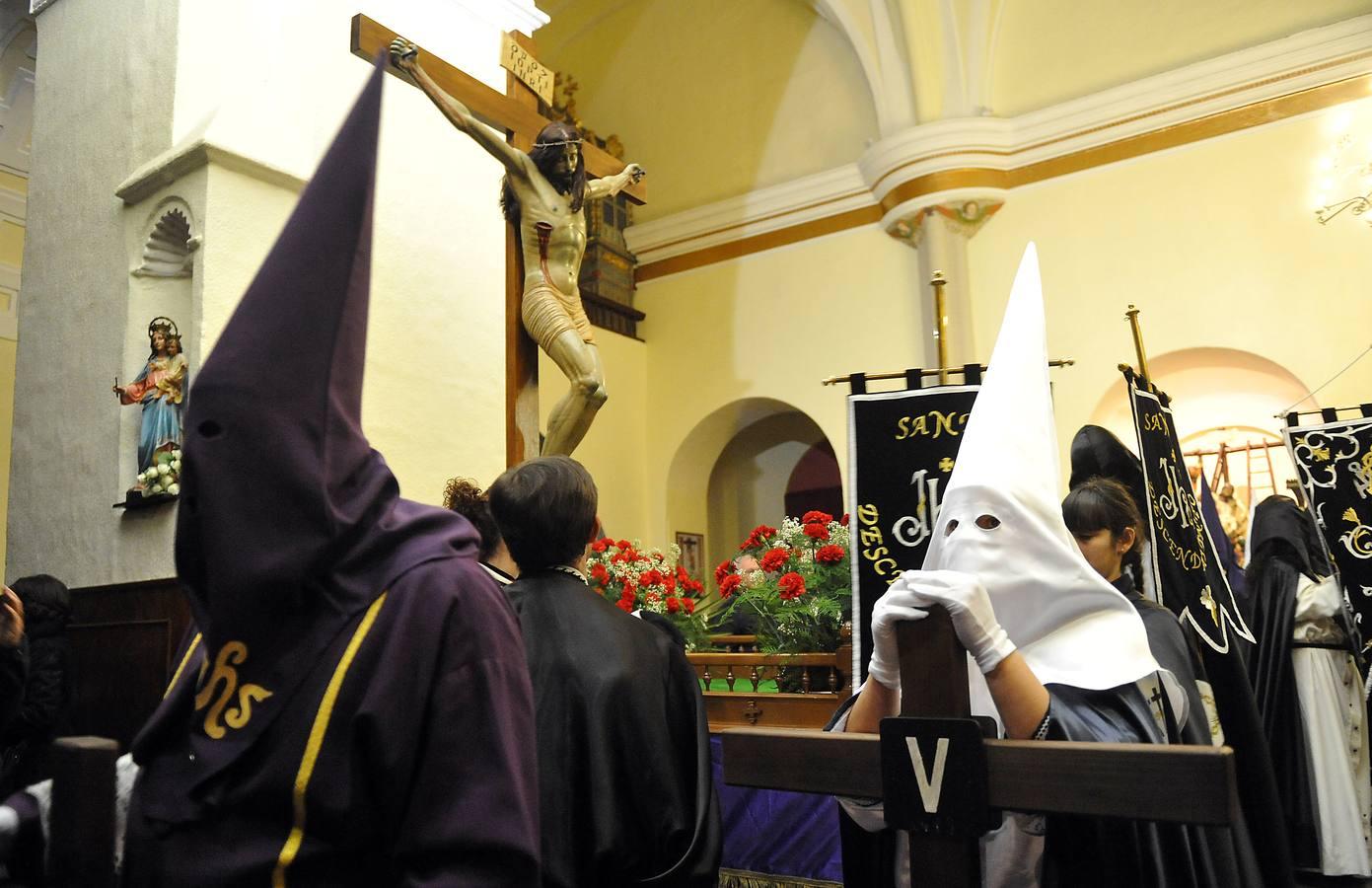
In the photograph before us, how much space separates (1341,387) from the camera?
26.2 ft

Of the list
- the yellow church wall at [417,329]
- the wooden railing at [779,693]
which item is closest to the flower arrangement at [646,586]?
the wooden railing at [779,693]

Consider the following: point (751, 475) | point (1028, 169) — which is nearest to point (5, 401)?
point (751, 475)

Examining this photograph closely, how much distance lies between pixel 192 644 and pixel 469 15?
18.4 ft

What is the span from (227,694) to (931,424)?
293 centimetres

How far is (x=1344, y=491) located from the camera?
5.27 metres

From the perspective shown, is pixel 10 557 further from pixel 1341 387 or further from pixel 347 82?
pixel 1341 387

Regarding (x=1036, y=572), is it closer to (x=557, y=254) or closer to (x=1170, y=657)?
(x=1170, y=657)

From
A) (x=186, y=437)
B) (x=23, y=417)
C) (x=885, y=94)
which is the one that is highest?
(x=885, y=94)

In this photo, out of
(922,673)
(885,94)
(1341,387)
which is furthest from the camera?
(885,94)

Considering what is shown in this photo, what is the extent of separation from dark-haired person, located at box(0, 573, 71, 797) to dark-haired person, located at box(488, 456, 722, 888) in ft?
6.26

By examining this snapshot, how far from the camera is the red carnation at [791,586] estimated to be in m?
4.09

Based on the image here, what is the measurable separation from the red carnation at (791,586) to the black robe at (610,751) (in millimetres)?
1889

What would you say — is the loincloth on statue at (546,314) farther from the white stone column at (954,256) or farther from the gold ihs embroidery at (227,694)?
the white stone column at (954,256)

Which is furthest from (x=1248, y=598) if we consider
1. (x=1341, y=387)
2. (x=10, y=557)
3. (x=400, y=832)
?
(x=10, y=557)
